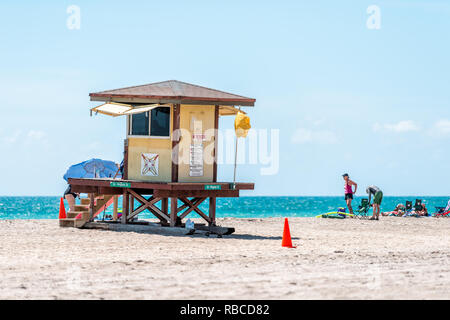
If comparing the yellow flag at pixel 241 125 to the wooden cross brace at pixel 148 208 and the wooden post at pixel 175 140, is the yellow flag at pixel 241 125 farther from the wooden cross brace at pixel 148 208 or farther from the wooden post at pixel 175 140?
the wooden cross brace at pixel 148 208

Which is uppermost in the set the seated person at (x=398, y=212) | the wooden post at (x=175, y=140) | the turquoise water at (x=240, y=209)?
the wooden post at (x=175, y=140)

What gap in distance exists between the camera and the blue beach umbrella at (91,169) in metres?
23.1

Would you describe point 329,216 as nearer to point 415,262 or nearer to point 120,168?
point 120,168

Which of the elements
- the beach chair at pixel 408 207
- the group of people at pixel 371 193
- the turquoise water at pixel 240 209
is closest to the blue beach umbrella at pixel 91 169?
the group of people at pixel 371 193

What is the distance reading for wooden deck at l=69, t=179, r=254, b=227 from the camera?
1836 centimetres

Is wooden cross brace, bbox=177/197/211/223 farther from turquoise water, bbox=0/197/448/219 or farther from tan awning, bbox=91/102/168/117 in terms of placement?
turquoise water, bbox=0/197/448/219

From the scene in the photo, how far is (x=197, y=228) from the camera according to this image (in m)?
19.9

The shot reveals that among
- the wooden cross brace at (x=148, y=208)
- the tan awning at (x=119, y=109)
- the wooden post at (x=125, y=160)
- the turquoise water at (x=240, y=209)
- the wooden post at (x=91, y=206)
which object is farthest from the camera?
the turquoise water at (x=240, y=209)

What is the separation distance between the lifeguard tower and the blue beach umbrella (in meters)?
3.47

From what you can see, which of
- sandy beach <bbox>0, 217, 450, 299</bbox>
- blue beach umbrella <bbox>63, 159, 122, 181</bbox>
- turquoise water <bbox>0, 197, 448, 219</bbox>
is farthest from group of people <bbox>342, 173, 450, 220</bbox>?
turquoise water <bbox>0, 197, 448, 219</bbox>

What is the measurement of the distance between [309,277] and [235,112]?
1063 cm

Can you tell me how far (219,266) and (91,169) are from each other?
12.5 meters

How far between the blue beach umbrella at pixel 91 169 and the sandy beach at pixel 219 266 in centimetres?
348
